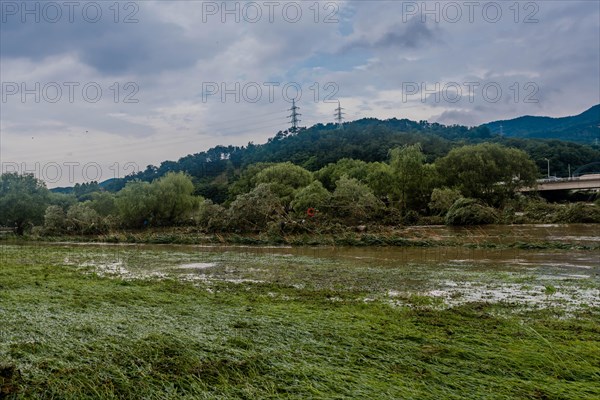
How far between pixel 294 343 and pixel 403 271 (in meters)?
10.1

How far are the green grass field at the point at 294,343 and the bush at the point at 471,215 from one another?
26645 millimetres

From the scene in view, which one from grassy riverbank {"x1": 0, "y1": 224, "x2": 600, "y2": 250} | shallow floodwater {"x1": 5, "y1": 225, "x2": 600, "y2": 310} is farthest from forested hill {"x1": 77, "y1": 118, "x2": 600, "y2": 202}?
shallow floodwater {"x1": 5, "y1": 225, "x2": 600, "y2": 310}

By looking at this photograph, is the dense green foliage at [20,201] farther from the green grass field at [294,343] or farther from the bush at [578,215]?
the bush at [578,215]

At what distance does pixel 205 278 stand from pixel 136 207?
1689 inches

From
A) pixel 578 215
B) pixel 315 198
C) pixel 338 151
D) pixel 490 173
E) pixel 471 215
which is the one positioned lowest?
pixel 578 215

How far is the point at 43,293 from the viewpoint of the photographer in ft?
38.3

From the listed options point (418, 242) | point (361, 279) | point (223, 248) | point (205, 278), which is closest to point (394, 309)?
point (361, 279)

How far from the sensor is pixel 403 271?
16312 mm

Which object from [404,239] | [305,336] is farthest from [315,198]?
[305,336]

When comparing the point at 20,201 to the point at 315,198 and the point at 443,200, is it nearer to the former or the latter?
the point at 315,198

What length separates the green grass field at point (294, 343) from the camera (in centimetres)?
531

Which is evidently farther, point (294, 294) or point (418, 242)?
point (418, 242)

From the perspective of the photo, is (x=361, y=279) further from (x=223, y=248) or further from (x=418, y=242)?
(x=223, y=248)

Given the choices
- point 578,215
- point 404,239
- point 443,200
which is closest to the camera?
point 404,239
